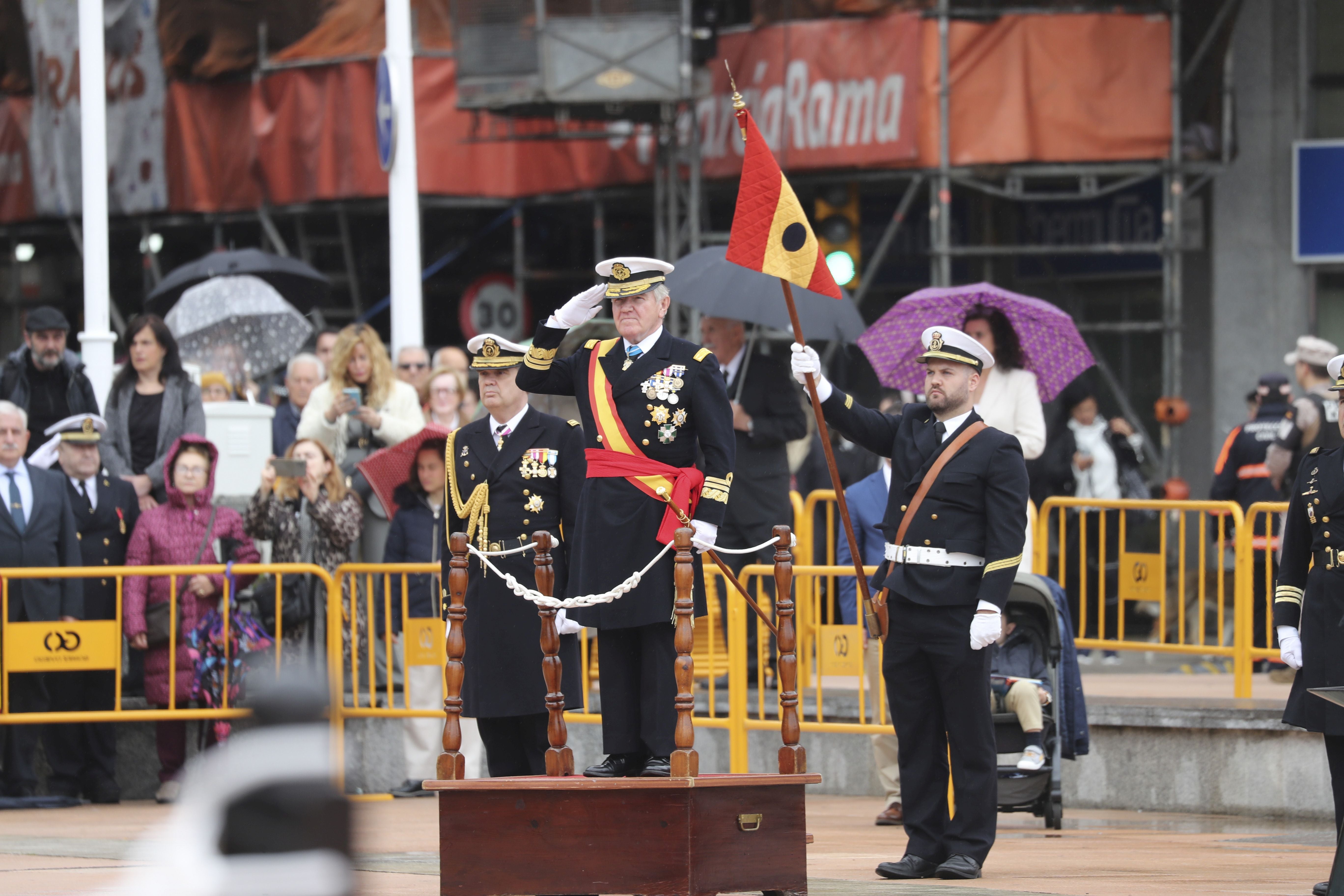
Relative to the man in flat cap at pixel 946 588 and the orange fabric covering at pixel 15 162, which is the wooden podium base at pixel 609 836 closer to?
the man in flat cap at pixel 946 588

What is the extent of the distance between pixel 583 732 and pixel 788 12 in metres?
8.11

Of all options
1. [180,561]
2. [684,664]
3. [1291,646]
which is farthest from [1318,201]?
[684,664]

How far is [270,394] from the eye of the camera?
17062mm

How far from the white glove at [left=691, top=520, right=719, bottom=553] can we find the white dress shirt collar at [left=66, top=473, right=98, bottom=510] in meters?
5.19

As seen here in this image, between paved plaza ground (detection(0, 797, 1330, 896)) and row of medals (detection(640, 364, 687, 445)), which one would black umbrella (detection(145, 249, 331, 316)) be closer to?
paved plaza ground (detection(0, 797, 1330, 896))

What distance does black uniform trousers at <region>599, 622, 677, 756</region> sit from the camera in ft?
25.1

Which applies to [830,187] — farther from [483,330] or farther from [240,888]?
[240,888]

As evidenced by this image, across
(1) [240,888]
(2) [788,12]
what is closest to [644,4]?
(2) [788,12]

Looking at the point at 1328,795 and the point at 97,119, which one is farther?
the point at 97,119

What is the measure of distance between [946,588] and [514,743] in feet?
6.48

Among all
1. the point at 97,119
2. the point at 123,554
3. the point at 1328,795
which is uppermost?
the point at 97,119

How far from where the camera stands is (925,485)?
820 cm


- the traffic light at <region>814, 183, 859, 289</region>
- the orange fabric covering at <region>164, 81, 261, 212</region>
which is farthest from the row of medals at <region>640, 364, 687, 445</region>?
the orange fabric covering at <region>164, 81, 261, 212</region>

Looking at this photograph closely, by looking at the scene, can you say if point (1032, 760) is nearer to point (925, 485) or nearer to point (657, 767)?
point (925, 485)
